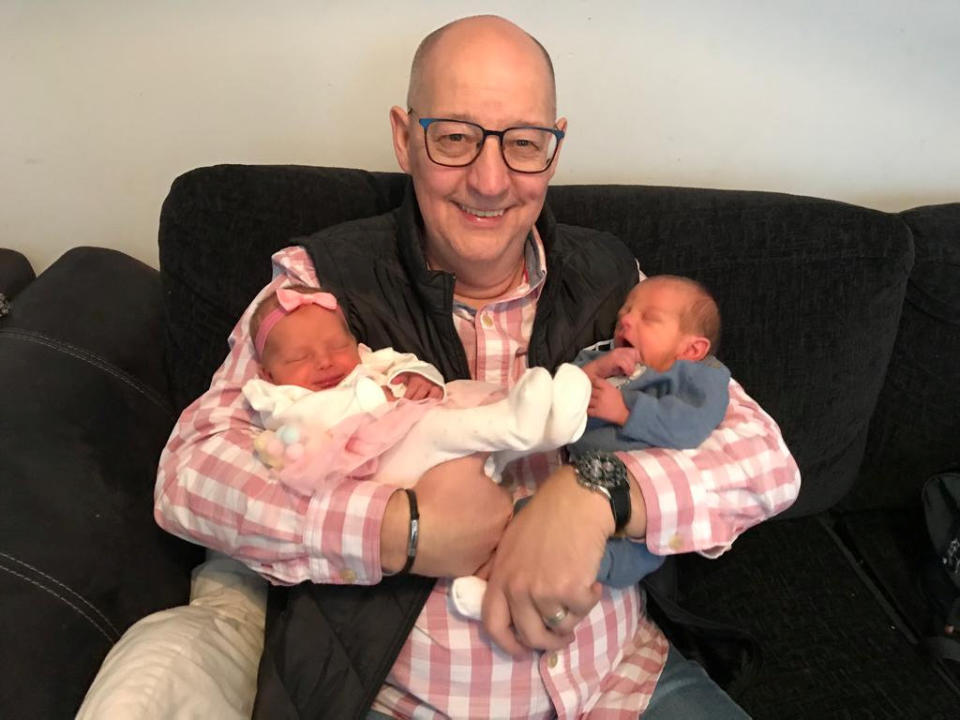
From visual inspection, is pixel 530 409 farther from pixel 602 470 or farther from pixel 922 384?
pixel 922 384

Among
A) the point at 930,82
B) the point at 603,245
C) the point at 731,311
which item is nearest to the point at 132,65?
the point at 603,245

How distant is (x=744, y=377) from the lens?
1.56 metres

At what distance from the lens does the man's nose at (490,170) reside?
118cm

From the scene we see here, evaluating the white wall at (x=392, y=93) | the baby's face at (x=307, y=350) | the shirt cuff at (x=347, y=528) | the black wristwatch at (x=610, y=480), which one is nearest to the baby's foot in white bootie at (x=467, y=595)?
the shirt cuff at (x=347, y=528)

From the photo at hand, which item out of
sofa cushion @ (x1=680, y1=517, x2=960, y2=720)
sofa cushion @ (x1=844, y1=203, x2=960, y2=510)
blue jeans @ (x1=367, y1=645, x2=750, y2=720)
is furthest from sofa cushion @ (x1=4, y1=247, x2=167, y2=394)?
sofa cushion @ (x1=844, y1=203, x2=960, y2=510)

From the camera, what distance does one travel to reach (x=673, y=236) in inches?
60.6

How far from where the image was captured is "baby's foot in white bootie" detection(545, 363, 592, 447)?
997mm

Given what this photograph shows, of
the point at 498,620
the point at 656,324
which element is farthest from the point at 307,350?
the point at 656,324

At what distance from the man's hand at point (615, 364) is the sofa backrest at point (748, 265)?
1.27 feet

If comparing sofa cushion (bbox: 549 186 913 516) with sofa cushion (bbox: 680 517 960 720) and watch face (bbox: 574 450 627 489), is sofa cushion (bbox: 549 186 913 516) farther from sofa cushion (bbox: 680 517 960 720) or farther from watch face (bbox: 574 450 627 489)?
watch face (bbox: 574 450 627 489)

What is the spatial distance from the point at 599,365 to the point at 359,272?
1.54 feet

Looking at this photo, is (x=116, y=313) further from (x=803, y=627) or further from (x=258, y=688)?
(x=803, y=627)

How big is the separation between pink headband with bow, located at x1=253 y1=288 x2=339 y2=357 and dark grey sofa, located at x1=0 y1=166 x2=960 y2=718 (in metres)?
0.28

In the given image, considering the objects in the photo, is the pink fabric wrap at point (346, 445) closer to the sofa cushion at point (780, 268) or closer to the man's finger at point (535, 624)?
the man's finger at point (535, 624)
